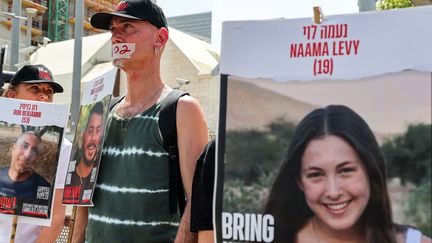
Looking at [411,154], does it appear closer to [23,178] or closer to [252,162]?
[252,162]

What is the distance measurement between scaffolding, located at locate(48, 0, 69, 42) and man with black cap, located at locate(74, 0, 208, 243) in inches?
1931

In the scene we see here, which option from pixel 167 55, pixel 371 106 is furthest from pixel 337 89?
pixel 167 55

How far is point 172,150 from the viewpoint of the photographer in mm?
2225

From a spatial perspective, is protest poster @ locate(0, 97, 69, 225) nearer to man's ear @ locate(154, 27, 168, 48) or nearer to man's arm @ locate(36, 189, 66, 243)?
man's arm @ locate(36, 189, 66, 243)

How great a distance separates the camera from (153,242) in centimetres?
218

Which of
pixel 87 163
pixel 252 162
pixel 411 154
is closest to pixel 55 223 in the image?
pixel 87 163

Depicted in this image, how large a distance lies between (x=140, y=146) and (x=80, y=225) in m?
0.60

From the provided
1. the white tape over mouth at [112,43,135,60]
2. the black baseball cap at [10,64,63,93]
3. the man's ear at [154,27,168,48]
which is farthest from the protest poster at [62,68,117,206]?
the black baseball cap at [10,64,63,93]

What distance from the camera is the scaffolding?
4981 centimetres

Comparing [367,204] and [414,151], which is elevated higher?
[414,151]

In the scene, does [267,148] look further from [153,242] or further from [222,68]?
[153,242]

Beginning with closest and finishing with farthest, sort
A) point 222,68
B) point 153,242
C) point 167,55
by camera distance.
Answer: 1. point 222,68
2. point 153,242
3. point 167,55

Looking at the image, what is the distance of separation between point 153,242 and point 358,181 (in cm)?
98

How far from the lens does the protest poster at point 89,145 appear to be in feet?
7.68
